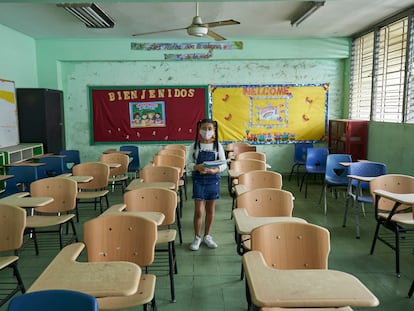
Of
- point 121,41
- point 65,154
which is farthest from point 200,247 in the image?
point 121,41

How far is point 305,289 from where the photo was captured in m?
1.56

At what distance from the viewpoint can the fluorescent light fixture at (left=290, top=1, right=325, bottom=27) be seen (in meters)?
5.21

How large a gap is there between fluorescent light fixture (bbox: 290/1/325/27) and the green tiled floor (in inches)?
121

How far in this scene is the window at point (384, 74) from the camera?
5723mm

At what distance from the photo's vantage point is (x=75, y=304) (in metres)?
1.35

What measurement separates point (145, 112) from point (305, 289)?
22.7ft

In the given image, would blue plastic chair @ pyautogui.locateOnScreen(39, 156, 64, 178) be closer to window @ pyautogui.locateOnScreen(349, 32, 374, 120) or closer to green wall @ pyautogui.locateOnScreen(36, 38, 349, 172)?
green wall @ pyautogui.locateOnScreen(36, 38, 349, 172)

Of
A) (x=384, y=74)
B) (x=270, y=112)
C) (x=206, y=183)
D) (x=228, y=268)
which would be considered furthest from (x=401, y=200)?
(x=270, y=112)

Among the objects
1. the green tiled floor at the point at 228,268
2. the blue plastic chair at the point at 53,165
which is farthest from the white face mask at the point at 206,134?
the blue plastic chair at the point at 53,165

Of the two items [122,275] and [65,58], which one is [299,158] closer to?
[65,58]

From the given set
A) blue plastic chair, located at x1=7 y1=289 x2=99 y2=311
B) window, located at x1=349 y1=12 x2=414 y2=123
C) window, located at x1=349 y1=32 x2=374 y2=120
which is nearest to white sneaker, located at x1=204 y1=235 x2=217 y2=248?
blue plastic chair, located at x1=7 y1=289 x2=99 y2=311

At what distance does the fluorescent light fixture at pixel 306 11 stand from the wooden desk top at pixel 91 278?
4754mm

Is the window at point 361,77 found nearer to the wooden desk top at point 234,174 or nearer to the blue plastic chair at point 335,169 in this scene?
the blue plastic chair at point 335,169

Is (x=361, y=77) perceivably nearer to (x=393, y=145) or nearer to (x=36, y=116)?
(x=393, y=145)
